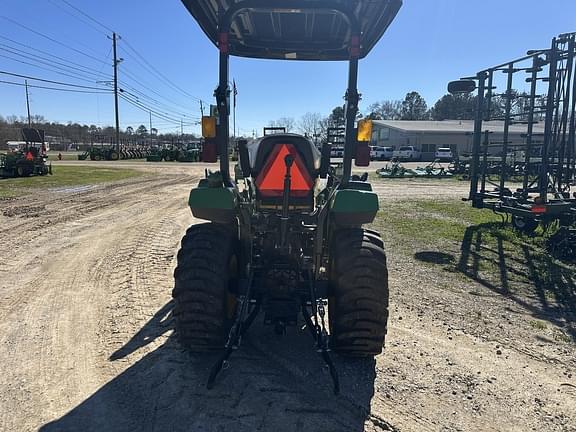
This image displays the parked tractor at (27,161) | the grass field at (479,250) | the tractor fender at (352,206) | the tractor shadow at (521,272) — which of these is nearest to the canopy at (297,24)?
the tractor fender at (352,206)

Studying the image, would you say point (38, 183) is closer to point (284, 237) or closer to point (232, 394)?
point (284, 237)

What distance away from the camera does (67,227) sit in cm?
895

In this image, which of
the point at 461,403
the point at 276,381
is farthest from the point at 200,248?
the point at 461,403

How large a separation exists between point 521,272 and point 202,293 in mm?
5249

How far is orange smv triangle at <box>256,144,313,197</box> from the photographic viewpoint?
3551 mm

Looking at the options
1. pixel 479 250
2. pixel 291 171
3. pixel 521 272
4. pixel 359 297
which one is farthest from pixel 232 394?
pixel 479 250

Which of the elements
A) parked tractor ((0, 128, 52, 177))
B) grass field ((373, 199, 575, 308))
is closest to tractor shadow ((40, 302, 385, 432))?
grass field ((373, 199, 575, 308))

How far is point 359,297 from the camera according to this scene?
317 cm

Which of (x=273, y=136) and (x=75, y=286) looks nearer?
(x=273, y=136)

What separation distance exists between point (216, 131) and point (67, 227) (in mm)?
6987

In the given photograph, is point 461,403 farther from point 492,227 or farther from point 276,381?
point 492,227

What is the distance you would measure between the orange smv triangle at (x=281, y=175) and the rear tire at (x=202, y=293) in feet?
2.06

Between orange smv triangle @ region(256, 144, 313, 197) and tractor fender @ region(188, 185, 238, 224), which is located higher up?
orange smv triangle @ region(256, 144, 313, 197)

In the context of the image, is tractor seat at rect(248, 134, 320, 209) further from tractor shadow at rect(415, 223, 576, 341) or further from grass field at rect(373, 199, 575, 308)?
grass field at rect(373, 199, 575, 308)
